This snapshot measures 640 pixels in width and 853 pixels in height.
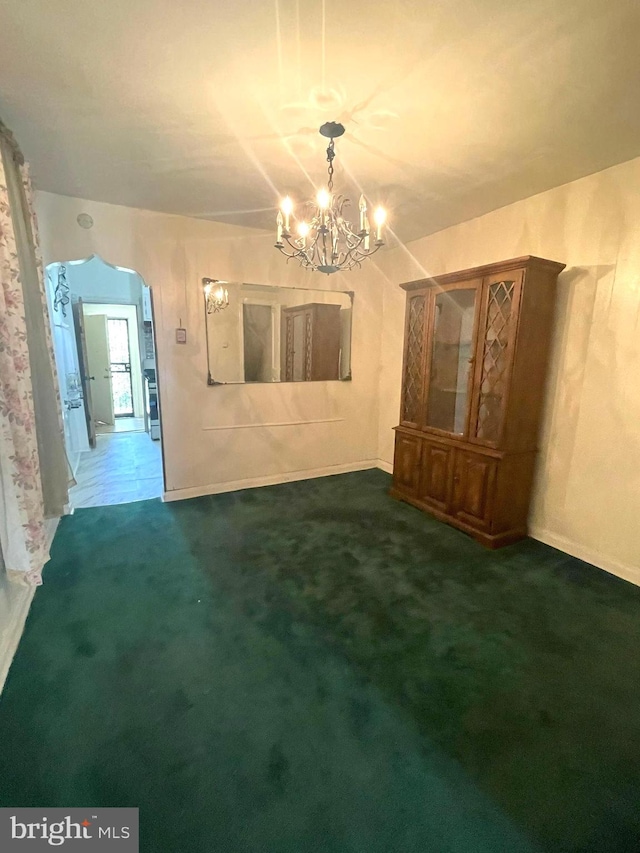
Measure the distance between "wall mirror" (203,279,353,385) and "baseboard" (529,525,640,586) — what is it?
254 centimetres

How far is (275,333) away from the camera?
13.8ft

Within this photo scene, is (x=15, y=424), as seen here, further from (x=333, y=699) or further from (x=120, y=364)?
(x=120, y=364)

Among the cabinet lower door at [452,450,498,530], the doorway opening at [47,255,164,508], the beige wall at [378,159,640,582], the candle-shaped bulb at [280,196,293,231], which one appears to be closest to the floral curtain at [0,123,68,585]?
the candle-shaped bulb at [280,196,293,231]

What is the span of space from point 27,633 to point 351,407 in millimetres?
3538

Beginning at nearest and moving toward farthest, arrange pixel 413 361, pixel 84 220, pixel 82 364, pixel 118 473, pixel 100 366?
pixel 84 220
pixel 413 361
pixel 118 473
pixel 82 364
pixel 100 366

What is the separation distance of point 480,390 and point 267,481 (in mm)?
2391

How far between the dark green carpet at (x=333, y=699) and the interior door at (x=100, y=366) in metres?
4.96

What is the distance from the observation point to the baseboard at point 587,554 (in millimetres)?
2619

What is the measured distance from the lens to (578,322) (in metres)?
2.82

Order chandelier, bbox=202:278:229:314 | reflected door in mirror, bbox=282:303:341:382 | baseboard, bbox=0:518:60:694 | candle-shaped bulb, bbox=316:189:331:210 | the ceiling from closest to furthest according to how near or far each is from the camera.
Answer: the ceiling < baseboard, bbox=0:518:60:694 < candle-shaped bulb, bbox=316:189:331:210 < chandelier, bbox=202:278:229:314 < reflected door in mirror, bbox=282:303:341:382

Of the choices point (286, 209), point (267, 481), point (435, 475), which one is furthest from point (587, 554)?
point (286, 209)

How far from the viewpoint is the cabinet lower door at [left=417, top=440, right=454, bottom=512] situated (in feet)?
11.1

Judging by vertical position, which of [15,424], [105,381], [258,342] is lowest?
[105,381]

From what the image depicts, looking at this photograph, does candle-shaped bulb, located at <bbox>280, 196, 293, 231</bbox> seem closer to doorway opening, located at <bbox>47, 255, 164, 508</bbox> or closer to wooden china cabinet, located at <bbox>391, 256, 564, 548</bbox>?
wooden china cabinet, located at <bbox>391, 256, 564, 548</bbox>
